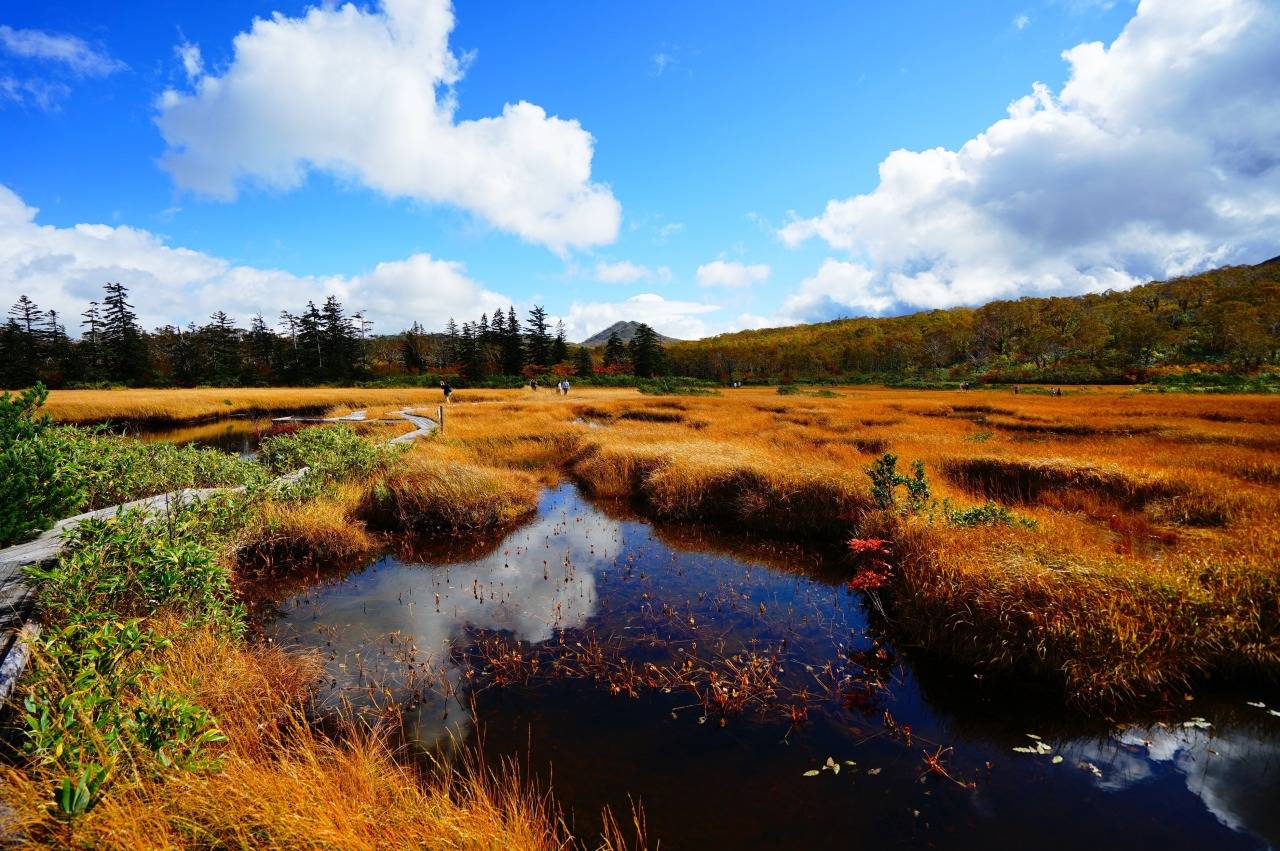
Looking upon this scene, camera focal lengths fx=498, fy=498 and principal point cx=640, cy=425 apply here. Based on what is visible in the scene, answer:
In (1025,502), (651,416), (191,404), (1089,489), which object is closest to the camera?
(1089,489)

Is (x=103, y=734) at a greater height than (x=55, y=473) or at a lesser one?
lesser

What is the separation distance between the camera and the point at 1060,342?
3809 inches

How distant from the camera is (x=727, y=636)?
9.18 m

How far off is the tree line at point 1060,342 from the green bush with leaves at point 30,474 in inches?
3678

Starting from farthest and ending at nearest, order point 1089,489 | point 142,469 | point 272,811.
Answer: point 1089,489
point 142,469
point 272,811

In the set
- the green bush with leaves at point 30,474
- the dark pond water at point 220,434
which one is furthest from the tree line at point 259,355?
the green bush with leaves at point 30,474

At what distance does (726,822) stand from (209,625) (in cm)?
782

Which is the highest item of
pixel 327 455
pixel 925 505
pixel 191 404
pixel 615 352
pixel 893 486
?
pixel 615 352

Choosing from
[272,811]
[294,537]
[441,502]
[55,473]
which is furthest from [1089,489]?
[55,473]

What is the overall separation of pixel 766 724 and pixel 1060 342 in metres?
122

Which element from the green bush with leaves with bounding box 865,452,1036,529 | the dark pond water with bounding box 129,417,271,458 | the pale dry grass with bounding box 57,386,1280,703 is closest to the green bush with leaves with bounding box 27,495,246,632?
the pale dry grass with bounding box 57,386,1280,703

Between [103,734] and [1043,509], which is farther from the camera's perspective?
[1043,509]

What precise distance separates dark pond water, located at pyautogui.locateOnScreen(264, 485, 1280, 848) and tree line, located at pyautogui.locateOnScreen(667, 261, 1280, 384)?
272 ft

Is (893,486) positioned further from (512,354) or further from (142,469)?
(512,354)
